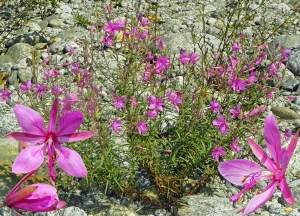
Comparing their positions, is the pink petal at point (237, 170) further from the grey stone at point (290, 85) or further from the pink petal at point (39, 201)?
the grey stone at point (290, 85)

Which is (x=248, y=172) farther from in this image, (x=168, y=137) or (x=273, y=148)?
(x=168, y=137)

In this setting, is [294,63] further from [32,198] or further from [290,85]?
[32,198]

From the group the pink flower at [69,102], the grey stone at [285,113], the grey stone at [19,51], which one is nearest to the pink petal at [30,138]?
the pink flower at [69,102]

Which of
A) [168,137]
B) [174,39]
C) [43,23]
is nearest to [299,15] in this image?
[174,39]

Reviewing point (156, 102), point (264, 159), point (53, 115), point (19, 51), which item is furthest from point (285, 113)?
point (53, 115)

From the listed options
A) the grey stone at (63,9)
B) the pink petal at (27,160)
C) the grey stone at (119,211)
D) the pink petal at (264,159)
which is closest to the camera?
the pink petal at (264,159)
